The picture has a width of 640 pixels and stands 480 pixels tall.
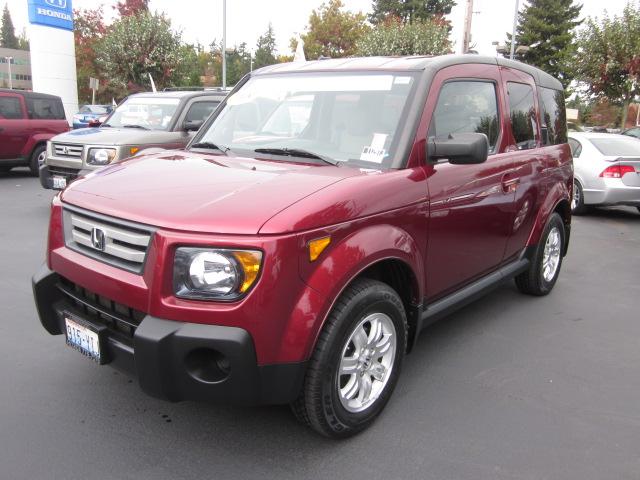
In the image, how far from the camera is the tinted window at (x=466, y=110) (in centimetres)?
334

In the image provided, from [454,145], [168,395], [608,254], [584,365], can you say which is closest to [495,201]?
[454,145]

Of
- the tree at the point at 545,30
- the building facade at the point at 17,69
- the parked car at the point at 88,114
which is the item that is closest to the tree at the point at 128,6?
the parked car at the point at 88,114

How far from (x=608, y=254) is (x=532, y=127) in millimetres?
3444

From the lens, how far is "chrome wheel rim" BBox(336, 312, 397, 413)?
2.71 m

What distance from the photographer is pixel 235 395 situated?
91.0 inches

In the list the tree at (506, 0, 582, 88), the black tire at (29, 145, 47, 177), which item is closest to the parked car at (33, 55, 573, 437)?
the black tire at (29, 145, 47, 177)

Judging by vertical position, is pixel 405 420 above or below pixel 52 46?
below

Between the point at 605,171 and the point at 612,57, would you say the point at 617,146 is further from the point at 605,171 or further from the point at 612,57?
the point at 612,57

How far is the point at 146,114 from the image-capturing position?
8.66 metres

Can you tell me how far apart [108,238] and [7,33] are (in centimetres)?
15390

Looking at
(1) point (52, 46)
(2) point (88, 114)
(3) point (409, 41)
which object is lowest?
(2) point (88, 114)

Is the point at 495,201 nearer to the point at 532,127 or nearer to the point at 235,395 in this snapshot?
the point at 532,127

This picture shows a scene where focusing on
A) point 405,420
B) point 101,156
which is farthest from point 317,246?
point 101,156

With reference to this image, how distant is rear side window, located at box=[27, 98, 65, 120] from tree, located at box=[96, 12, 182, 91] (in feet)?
55.2
